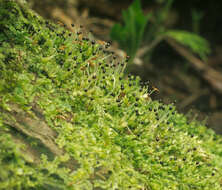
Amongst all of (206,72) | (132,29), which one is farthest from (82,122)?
(206,72)

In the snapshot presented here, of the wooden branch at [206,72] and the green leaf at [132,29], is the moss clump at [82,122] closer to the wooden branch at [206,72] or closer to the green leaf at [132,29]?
the green leaf at [132,29]

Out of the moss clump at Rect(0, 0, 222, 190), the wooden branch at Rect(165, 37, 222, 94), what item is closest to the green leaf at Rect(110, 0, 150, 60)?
the wooden branch at Rect(165, 37, 222, 94)

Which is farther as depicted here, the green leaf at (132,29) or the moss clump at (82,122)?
the green leaf at (132,29)

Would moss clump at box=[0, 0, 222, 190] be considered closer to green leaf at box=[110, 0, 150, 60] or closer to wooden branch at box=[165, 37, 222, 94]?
green leaf at box=[110, 0, 150, 60]

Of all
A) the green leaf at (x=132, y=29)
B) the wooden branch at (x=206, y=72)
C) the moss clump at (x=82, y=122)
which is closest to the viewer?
the moss clump at (x=82, y=122)

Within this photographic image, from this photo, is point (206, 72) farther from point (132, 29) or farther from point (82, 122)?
point (82, 122)

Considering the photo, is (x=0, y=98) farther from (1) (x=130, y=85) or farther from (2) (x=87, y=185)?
(1) (x=130, y=85)

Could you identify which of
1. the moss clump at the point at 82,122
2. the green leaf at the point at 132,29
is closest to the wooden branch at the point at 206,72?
the green leaf at the point at 132,29
